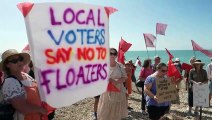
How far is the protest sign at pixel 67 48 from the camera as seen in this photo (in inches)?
124

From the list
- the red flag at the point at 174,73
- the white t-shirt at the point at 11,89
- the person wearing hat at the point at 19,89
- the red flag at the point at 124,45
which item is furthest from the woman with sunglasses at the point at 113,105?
the white t-shirt at the point at 11,89

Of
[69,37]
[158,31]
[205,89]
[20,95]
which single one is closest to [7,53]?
[20,95]

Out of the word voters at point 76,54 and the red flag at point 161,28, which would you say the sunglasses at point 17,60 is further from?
the red flag at point 161,28

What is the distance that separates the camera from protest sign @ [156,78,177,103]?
6551 millimetres

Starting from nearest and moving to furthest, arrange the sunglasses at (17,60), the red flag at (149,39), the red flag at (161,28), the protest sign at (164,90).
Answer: the sunglasses at (17,60) → the protest sign at (164,90) → the red flag at (149,39) → the red flag at (161,28)

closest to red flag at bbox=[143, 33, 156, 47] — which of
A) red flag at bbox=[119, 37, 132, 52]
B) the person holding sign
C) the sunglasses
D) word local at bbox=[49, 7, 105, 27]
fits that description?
red flag at bbox=[119, 37, 132, 52]

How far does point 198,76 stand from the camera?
33.0ft

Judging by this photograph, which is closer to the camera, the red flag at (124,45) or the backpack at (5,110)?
the backpack at (5,110)

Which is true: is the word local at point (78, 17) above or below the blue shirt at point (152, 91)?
above

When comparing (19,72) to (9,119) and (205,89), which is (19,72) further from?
(205,89)

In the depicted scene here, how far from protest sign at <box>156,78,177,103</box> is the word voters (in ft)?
9.06

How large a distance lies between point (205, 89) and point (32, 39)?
7.05 metres

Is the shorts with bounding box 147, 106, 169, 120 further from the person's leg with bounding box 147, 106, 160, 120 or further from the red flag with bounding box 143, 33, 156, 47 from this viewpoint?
the red flag with bounding box 143, 33, 156, 47

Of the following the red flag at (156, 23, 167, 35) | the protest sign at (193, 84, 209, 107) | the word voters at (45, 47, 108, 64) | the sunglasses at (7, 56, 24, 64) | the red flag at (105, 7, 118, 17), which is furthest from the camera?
the red flag at (156, 23, 167, 35)
